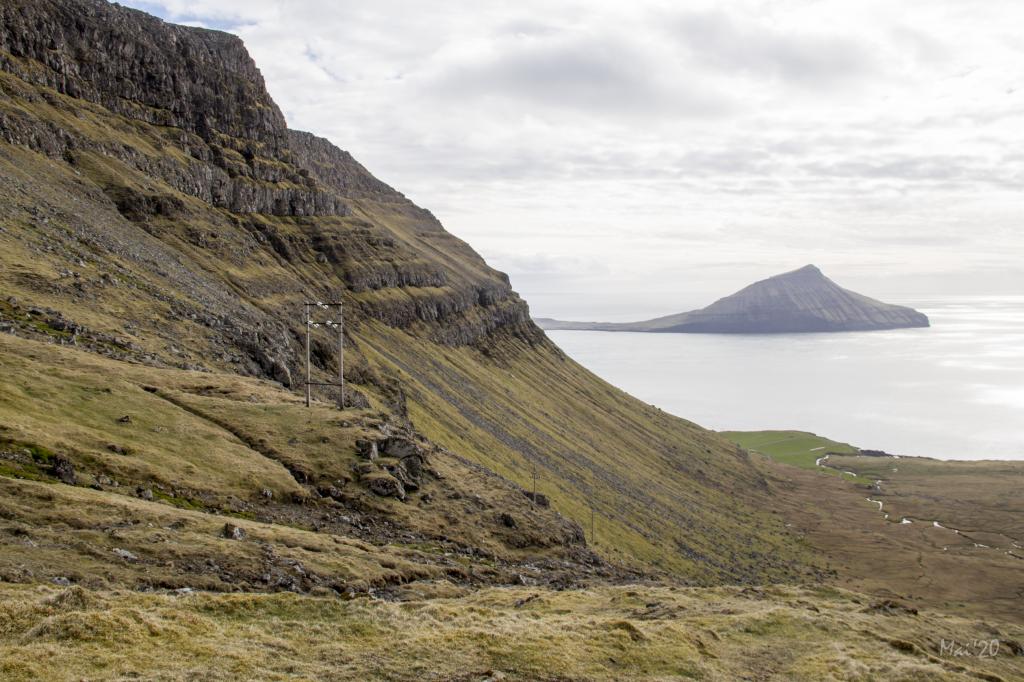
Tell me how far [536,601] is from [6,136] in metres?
83.6

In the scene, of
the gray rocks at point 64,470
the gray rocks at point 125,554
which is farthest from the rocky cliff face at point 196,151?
the gray rocks at point 125,554

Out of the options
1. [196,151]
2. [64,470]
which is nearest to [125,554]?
[64,470]

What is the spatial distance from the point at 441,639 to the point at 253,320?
51440mm

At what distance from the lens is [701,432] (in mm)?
181750

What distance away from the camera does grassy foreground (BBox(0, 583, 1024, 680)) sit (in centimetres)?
1880

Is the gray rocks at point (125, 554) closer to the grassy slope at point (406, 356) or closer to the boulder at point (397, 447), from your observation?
the grassy slope at point (406, 356)

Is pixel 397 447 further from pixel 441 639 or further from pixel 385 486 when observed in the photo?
pixel 441 639

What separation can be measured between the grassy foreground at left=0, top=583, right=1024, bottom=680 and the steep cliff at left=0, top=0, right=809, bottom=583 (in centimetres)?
1120

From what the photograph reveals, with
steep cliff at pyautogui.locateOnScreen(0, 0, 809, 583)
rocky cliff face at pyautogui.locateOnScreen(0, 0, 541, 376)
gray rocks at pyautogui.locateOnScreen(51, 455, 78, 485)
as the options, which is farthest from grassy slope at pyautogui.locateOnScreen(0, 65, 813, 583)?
gray rocks at pyautogui.locateOnScreen(51, 455, 78, 485)

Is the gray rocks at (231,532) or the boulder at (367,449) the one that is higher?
the boulder at (367,449)

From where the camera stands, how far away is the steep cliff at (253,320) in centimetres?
4222

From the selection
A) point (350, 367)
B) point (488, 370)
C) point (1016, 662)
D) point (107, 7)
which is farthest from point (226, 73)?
point (1016, 662)

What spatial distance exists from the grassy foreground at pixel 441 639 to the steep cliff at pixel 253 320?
1120cm

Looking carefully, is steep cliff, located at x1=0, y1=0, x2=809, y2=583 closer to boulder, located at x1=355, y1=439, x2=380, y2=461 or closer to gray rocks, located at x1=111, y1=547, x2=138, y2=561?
boulder, located at x1=355, y1=439, x2=380, y2=461
